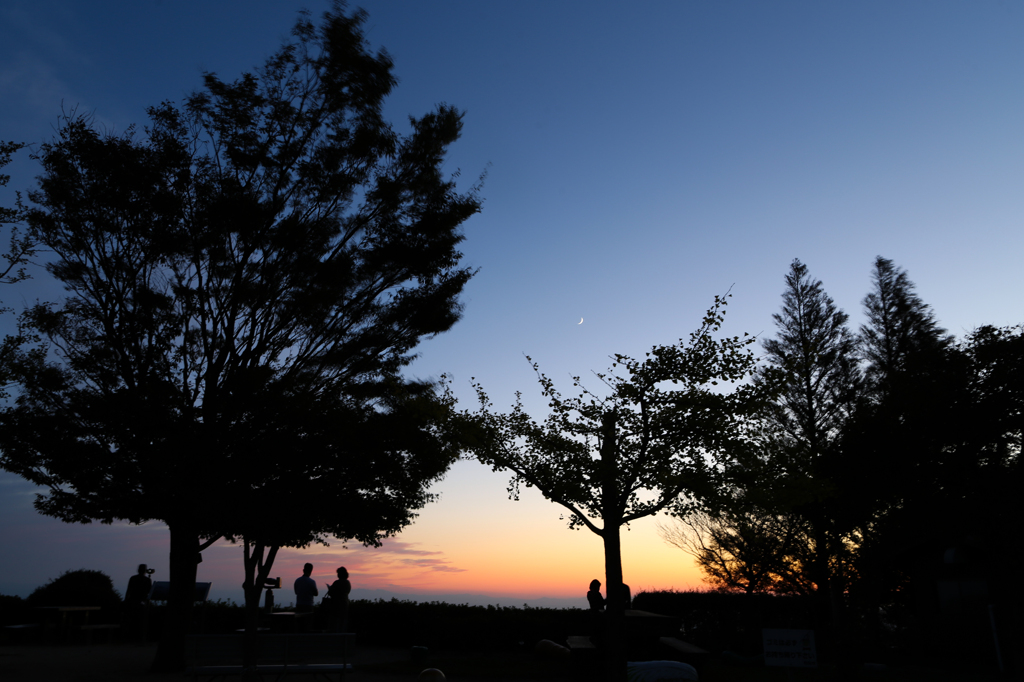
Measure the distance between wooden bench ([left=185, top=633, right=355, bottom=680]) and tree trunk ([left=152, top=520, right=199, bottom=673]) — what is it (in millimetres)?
3648

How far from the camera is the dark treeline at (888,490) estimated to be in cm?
1484

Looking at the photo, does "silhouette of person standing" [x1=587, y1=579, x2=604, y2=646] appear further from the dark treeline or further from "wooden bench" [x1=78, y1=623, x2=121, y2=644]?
"wooden bench" [x1=78, y1=623, x2=121, y2=644]

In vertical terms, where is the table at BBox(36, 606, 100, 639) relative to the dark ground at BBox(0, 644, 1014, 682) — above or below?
above

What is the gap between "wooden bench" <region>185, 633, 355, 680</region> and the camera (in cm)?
942

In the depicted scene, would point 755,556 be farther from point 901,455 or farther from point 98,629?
point 98,629

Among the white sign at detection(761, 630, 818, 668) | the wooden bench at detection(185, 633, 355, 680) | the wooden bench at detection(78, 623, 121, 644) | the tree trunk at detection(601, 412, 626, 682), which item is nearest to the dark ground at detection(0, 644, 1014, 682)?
the wooden bench at detection(78, 623, 121, 644)

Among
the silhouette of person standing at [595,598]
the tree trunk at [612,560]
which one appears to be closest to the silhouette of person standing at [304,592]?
the silhouette of person standing at [595,598]

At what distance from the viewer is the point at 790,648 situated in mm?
8672

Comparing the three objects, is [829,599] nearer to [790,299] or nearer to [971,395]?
[971,395]

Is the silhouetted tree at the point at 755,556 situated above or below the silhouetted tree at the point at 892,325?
below

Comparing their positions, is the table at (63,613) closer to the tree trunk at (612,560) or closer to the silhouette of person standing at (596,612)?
the silhouette of person standing at (596,612)

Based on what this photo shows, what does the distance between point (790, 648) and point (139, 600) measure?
16.2 meters

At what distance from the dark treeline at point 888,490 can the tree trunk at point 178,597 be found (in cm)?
1031

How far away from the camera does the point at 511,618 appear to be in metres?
17.6
